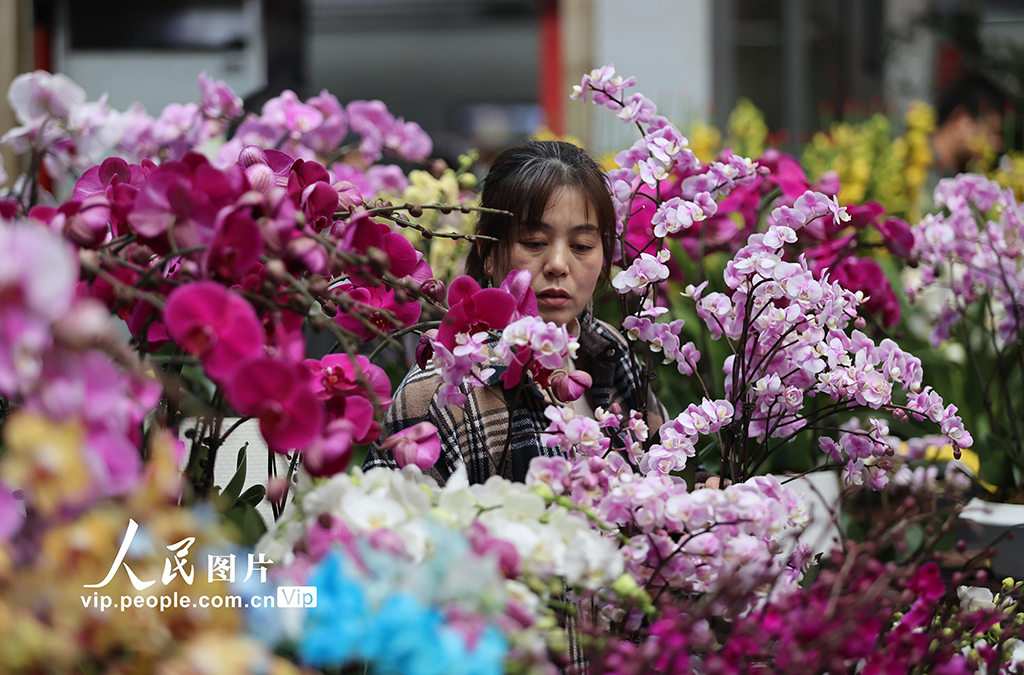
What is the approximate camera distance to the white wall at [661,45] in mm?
3252

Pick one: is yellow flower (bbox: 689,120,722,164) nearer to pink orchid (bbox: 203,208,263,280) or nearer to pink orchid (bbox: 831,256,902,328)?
pink orchid (bbox: 831,256,902,328)

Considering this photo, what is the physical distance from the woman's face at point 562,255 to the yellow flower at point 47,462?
0.51 meters

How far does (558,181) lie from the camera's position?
80 cm

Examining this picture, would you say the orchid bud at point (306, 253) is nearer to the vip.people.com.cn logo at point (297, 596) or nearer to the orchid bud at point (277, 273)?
the orchid bud at point (277, 273)

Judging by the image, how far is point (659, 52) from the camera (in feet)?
10.9

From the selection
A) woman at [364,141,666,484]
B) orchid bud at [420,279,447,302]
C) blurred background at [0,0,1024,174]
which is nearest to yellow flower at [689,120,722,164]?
blurred background at [0,0,1024,174]

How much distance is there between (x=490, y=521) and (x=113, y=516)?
186 mm

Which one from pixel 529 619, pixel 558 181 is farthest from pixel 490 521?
pixel 558 181

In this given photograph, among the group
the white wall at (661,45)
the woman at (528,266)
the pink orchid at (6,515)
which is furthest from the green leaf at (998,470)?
the white wall at (661,45)

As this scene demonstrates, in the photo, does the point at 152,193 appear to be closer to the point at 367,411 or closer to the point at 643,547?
the point at 367,411

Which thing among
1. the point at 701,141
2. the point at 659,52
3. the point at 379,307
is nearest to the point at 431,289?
the point at 379,307

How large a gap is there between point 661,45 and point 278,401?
321 cm

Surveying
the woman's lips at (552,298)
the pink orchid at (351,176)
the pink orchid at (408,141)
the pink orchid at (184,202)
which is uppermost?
the pink orchid at (408,141)

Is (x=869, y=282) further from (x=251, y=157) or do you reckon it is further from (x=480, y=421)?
(x=251, y=157)
